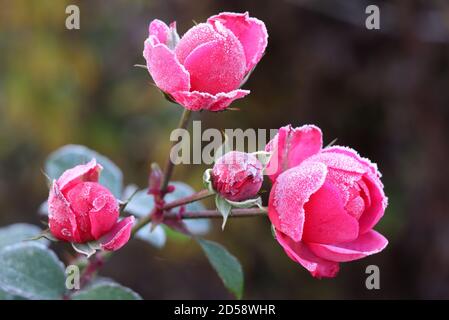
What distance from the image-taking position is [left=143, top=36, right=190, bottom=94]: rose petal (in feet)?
2.59

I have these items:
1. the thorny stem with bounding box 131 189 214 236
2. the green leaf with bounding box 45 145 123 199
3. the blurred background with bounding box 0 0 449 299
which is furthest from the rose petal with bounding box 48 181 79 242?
the blurred background with bounding box 0 0 449 299

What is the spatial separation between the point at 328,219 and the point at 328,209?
0.5 inches

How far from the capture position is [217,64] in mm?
796

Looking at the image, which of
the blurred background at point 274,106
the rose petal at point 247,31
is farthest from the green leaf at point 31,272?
the blurred background at point 274,106

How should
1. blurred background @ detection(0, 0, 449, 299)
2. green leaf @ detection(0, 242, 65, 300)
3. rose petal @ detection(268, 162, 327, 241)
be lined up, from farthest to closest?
blurred background @ detection(0, 0, 449, 299) < green leaf @ detection(0, 242, 65, 300) < rose petal @ detection(268, 162, 327, 241)

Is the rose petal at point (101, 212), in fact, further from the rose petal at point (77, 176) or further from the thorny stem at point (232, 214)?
the thorny stem at point (232, 214)

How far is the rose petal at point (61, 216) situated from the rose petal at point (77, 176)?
13mm

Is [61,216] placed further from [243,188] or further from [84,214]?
[243,188]

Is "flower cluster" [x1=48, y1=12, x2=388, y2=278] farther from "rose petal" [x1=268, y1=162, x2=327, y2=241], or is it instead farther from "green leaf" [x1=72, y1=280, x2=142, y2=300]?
"green leaf" [x1=72, y1=280, x2=142, y2=300]

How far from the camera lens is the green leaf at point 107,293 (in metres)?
0.95

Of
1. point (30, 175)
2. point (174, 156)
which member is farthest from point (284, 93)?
point (174, 156)

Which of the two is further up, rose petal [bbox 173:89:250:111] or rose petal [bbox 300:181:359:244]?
rose petal [bbox 173:89:250:111]

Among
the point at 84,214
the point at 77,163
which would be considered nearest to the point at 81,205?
the point at 84,214
